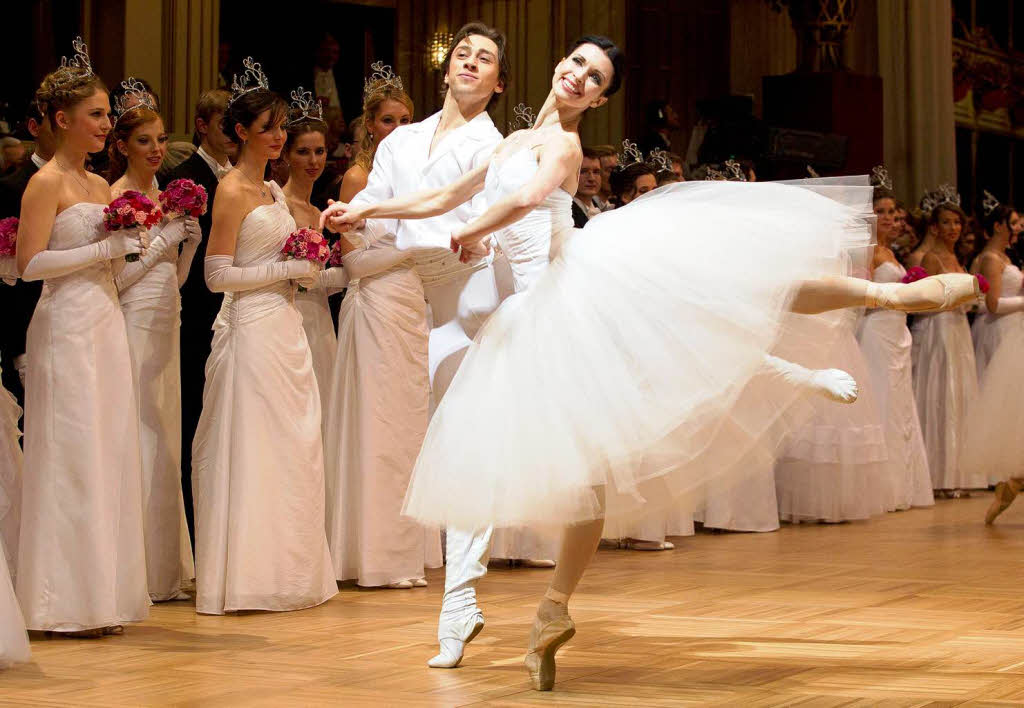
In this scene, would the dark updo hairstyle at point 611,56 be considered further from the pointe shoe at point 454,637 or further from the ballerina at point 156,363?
the ballerina at point 156,363

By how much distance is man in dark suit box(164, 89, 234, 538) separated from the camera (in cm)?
599

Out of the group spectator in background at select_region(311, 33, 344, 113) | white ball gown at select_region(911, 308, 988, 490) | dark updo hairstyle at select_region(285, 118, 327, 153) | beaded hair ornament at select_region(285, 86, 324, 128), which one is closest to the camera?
dark updo hairstyle at select_region(285, 118, 327, 153)

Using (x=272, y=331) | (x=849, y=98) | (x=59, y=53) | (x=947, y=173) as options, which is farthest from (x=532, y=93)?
(x=272, y=331)

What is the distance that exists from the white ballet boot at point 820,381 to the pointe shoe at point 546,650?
0.84 meters

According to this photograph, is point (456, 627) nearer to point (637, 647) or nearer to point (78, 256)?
point (637, 647)

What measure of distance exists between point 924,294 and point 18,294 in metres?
3.23

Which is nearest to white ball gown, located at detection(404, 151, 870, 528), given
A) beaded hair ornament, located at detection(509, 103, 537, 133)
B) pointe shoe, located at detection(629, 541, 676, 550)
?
beaded hair ornament, located at detection(509, 103, 537, 133)

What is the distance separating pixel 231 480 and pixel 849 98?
26.2 feet

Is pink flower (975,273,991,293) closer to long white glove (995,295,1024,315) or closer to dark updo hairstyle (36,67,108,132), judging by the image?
long white glove (995,295,1024,315)

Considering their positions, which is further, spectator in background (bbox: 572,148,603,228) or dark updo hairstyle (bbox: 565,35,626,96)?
spectator in background (bbox: 572,148,603,228)

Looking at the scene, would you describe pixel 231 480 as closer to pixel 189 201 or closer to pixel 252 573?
pixel 252 573

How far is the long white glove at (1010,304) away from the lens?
983 centimetres

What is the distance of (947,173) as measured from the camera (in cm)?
1476

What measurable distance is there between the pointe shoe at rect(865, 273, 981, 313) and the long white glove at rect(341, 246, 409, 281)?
2.16 meters
